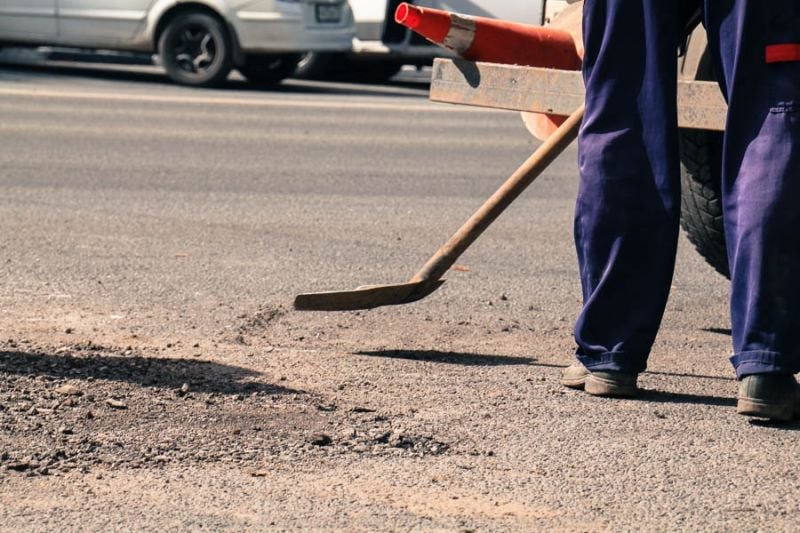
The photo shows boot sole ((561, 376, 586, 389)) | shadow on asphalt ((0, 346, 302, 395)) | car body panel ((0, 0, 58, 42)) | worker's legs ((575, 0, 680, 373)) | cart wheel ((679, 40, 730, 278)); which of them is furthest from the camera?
car body panel ((0, 0, 58, 42))

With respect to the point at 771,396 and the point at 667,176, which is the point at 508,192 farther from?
the point at 771,396

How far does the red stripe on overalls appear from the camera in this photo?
11.7 ft

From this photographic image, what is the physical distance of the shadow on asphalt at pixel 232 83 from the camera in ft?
49.1

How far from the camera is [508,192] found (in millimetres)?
4480

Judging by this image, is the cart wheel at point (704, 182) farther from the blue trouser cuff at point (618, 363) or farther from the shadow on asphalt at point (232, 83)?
the shadow on asphalt at point (232, 83)

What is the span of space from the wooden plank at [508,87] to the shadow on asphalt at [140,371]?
1.17 meters

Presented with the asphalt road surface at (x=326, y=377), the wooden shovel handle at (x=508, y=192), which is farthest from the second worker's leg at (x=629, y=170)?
the wooden shovel handle at (x=508, y=192)

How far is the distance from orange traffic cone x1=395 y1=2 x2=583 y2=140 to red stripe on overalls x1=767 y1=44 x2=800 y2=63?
Result: 4.04 feet

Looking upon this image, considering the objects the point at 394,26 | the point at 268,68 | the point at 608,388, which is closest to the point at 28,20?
the point at 268,68

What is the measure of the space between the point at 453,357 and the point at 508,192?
51 cm

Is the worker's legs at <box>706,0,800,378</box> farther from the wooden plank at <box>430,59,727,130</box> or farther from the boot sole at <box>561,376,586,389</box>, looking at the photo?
the wooden plank at <box>430,59,727,130</box>

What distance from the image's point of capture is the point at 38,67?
1659 centimetres

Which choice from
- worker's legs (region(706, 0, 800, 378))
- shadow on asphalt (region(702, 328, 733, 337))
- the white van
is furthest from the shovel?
the white van

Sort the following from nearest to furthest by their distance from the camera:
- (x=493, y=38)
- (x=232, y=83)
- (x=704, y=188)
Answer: (x=493, y=38) → (x=704, y=188) → (x=232, y=83)
